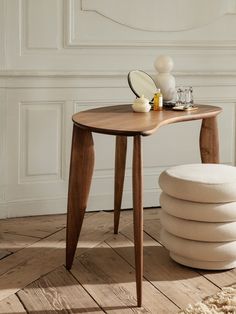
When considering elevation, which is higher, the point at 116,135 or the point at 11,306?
the point at 116,135

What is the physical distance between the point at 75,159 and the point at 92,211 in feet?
3.54

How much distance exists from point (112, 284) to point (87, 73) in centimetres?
137

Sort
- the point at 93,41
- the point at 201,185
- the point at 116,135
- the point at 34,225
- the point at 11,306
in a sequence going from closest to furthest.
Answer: the point at 11,306, the point at 116,135, the point at 201,185, the point at 34,225, the point at 93,41

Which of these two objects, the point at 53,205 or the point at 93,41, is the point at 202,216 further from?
the point at 93,41

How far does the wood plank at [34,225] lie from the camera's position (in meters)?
3.51

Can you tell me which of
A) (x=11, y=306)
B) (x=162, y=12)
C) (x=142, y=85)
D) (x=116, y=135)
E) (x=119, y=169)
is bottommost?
(x=11, y=306)

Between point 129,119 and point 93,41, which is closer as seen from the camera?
point 129,119

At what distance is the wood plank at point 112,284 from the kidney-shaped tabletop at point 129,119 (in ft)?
2.16

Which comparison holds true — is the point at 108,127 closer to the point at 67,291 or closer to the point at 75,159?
the point at 75,159

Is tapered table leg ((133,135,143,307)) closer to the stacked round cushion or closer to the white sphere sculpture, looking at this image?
the stacked round cushion

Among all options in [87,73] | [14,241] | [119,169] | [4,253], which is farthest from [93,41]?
[4,253]

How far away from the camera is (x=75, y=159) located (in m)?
2.88

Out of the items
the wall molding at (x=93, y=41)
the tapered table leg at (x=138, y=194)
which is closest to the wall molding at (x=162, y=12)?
the wall molding at (x=93, y=41)

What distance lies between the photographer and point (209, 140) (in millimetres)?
3377
